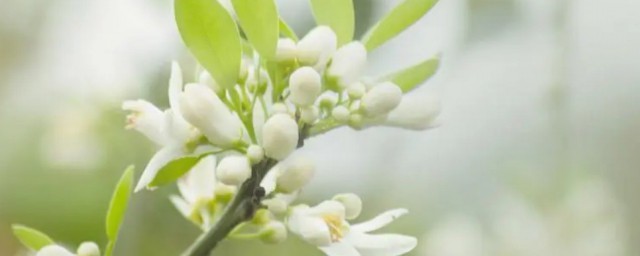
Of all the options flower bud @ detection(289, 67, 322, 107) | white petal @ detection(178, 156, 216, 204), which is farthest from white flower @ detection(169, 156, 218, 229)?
flower bud @ detection(289, 67, 322, 107)

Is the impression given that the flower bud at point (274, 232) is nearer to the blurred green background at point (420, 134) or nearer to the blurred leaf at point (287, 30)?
the blurred leaf at point (287, 30)

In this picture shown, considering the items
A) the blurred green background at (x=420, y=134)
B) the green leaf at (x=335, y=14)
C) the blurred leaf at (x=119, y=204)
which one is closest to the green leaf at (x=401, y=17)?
the green leaf at (x=335, y=14)

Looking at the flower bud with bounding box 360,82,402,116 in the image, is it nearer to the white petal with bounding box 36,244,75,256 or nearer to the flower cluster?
the flower cluster

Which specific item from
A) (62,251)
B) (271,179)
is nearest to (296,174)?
(271,179)

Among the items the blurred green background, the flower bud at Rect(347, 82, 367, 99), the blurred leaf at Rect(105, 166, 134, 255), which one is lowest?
the blurred leaf at Rect(105, 166, 134, 255)

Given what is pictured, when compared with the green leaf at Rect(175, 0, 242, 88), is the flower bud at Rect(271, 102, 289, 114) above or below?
below
